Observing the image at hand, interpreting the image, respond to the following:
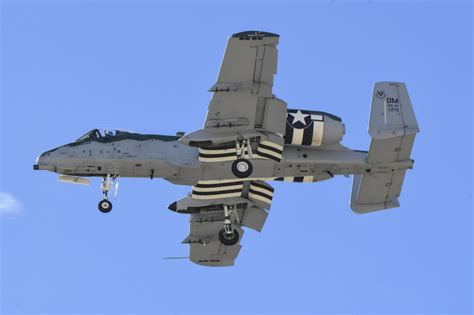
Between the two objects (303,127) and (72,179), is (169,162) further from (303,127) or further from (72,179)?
(303,127)

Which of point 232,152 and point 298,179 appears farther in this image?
point 298,179

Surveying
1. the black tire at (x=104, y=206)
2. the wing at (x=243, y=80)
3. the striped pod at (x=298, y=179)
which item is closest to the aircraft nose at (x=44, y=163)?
the black tire at (x=104, y=206)

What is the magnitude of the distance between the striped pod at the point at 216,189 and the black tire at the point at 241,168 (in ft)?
7.84

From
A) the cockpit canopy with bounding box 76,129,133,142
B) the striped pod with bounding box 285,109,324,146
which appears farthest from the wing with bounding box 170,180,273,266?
the cockpit canopy with bounding box 76,129,133,142

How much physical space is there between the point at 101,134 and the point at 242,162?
5.99 m

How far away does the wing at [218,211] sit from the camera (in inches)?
1850

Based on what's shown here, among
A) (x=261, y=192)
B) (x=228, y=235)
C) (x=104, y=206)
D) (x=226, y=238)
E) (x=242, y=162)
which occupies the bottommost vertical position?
(x=104, y=206)

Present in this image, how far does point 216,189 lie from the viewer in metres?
46.8

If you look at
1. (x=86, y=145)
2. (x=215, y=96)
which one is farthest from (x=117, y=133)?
(x=215, y=96)

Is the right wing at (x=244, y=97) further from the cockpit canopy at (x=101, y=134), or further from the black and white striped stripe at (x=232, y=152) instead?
the cockpit canopy at (x=101, y=134)

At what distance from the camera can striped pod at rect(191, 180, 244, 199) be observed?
153ft

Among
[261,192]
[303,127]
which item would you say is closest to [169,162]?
[261,192]

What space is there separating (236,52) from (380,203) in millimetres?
10223

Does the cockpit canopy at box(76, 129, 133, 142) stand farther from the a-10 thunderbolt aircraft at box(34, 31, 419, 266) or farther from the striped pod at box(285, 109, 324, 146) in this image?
the striped pod at box(285, 109, 324, 146)
